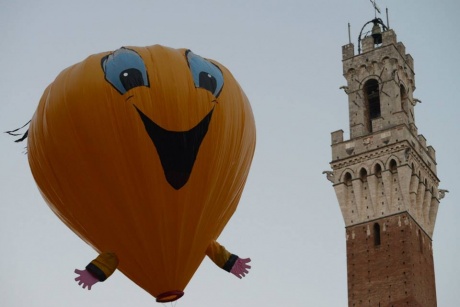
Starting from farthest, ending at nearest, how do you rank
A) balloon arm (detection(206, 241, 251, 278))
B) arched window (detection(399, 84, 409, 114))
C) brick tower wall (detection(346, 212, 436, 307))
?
arched window (detection(399, 84, 409, 114)), brick tower wall (detection(346, 212, 436, 307)), balloon arm (detection(206, 241, 251, 278))

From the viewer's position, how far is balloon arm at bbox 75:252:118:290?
17297 mm

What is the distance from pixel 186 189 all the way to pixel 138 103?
1712 mm

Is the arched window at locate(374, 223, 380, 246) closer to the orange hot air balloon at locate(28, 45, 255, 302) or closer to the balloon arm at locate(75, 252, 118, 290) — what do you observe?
the orange hot air balloon at locate(28, 45, 255, 302)

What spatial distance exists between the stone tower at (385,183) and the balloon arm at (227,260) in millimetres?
21908

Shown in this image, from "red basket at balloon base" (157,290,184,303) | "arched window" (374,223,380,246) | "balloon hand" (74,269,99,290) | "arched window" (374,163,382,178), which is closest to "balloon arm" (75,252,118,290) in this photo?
"balloon hand" (74,269,99,290)

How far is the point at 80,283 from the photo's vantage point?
56.6 ft

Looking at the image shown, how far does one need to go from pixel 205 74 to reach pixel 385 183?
82.0 ft

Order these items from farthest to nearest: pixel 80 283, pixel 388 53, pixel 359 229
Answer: pixel 388 53, pixel 359 229, pixel 80 283

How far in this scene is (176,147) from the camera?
17.6 meters

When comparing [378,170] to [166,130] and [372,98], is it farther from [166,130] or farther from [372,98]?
[166,130]

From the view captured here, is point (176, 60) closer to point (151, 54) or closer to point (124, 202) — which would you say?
point (151, 54)

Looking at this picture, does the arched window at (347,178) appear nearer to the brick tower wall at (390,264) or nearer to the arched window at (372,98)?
the brick tower wall at (390,264)

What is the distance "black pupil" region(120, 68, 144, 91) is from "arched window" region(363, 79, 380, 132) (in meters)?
28.7

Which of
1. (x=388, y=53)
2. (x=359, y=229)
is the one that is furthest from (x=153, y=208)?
(x=388, y=53)
